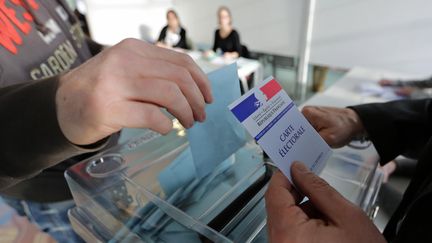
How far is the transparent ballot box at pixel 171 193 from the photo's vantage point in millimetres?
385

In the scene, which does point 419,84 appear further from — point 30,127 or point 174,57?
point 30,127

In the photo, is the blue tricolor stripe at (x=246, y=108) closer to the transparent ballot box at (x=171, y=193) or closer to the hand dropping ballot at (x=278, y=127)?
the hand dropping ballot at (x=278, y=127)

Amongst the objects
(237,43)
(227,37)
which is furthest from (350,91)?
(227,37)

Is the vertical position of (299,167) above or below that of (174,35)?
above

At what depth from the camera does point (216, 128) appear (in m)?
0.47

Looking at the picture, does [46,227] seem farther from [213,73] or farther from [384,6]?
[384,6]

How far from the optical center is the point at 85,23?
13.1ft

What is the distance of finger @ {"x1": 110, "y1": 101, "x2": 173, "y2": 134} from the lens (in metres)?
0.30

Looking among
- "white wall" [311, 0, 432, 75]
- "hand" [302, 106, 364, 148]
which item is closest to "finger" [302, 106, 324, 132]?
"hand" [302, 106, 364, 148]

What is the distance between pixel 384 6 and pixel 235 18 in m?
1.63

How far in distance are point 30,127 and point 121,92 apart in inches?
4.8

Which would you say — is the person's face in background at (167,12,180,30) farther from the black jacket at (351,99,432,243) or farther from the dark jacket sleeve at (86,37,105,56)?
the black jacket at (351,99,432,243)

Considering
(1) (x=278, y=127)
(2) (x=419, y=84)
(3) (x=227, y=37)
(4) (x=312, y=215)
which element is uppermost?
(1) (x=278, y=127)

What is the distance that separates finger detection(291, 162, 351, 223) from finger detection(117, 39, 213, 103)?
0.16m
